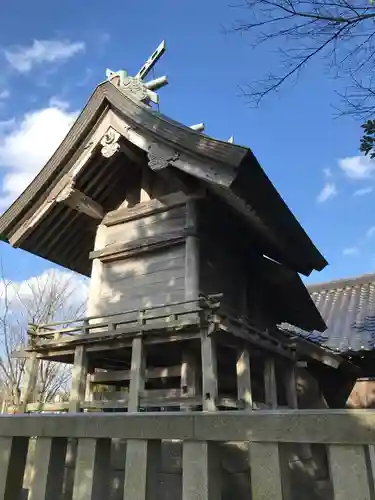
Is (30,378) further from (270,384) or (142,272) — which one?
(270,384)

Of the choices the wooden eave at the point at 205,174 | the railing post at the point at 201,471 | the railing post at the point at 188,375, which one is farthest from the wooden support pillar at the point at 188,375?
the railing post at the point at 201,471

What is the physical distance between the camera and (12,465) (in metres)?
2.27

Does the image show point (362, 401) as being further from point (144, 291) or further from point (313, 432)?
point (313, 432)

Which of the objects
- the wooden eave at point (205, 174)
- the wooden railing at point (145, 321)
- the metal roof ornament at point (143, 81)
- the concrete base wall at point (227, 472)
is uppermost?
the metal roof ornament at point (143, 81)

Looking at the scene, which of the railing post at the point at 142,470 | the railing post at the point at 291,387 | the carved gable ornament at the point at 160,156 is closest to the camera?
the railing post at the point at 142,470

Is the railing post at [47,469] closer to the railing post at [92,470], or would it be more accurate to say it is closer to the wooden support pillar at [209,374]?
the railing post at [92,470]

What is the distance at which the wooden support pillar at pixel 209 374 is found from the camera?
611 centimetres

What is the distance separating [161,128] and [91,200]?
2.69 meters

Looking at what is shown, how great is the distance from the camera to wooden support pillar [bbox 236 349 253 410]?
6.86m

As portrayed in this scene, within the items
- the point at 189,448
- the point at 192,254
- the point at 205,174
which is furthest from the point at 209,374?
the point at 189,448

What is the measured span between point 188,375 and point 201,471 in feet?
17.5

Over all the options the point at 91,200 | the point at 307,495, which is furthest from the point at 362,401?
the point at 91,200

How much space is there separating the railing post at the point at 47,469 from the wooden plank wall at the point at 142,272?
5397 mm

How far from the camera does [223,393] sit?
29.0 ft
